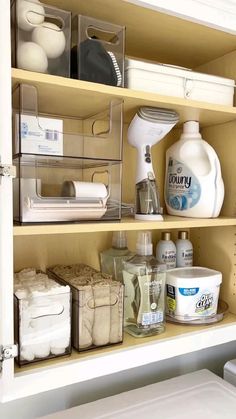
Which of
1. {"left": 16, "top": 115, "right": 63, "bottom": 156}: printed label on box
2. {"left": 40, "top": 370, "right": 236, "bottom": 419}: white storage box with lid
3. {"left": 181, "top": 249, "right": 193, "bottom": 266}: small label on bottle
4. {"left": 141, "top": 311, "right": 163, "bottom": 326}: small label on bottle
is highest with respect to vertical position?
{"left": 16, "top": 115, "right": 63, "bottom": 156}: printed label on box

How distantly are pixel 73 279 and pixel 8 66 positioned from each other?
0.44 m

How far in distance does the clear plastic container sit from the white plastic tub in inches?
9.5

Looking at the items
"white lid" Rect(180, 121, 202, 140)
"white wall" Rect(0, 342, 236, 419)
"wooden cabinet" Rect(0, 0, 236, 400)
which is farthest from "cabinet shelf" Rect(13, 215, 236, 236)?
"white wall" Rect(0, 342, 236, 419)

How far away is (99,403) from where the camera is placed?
892 millimetres

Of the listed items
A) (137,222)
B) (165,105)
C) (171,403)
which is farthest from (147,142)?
(171,403)

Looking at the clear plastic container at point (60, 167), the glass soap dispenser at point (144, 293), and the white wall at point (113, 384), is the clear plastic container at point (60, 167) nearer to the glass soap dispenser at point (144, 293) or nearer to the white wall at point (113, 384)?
the glass soap dispenser at point (144, 293)

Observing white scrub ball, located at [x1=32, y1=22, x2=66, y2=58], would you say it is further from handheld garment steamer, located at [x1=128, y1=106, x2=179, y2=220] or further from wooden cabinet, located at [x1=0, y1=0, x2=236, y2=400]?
handheld garment steamer, located at [x1=128, y1=106, x2=179, y2=220]

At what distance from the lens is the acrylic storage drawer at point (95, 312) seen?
730mm

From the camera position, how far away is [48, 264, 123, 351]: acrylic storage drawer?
73 centimetres

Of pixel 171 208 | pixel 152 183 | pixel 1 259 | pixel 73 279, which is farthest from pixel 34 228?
pixel 171 208

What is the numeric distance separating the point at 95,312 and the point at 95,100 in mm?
442

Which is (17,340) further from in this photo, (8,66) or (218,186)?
(218,186)

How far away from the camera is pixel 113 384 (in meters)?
1.04

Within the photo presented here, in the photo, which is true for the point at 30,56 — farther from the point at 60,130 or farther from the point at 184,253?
the point at 184,253
